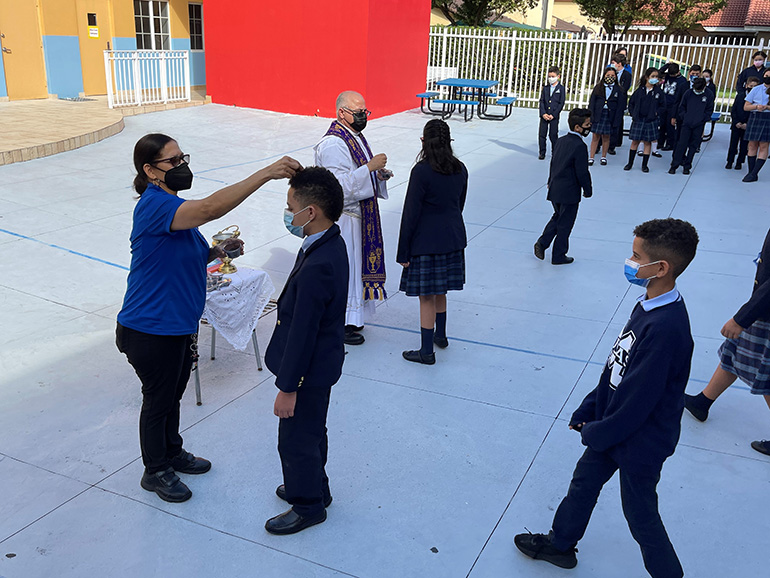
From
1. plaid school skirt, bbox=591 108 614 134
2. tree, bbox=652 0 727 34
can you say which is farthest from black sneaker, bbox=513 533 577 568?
tree, bbox=652 0 727 34

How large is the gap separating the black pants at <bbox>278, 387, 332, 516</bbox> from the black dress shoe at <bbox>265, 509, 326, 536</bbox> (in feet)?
0.10

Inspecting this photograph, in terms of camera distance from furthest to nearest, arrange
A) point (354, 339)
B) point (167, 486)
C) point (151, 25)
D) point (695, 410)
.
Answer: point (151, 25), point (354, 339), point (695, 410), point (167, 486)

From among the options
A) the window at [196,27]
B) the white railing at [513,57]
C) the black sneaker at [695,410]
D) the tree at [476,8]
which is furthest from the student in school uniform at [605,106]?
the tree at [476,8]

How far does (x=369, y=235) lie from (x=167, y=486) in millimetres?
2506

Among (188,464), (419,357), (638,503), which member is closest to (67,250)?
(419,357)

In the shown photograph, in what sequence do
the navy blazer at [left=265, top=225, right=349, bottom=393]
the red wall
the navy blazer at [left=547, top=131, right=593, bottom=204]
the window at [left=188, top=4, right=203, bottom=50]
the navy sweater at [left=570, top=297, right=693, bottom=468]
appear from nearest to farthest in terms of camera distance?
the navy sweater at [left=570, top=297, right=693, bottom=468], the navy blazer at [left=265, top=225, right=349, bottom=393], the navy blazer at [left=547, top=131, right=593, bottom=204], the red wall, the window at [left=188, top=4, right=203, bottom=50]

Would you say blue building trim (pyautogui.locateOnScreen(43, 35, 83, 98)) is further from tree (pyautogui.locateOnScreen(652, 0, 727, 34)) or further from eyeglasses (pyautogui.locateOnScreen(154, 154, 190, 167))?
tree (pyautogui.locateOnScreen(652, 0, 727, 34))

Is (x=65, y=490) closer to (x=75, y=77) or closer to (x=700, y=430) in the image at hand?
(x=700, y=430)

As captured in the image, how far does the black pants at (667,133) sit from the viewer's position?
13.3 m

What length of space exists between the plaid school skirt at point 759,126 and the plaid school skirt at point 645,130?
1.42 m

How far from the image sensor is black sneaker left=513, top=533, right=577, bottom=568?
3.20 m

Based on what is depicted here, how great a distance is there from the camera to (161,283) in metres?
3.32

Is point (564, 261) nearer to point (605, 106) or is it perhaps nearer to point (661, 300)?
point (661, 300)

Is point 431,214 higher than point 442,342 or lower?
higher
